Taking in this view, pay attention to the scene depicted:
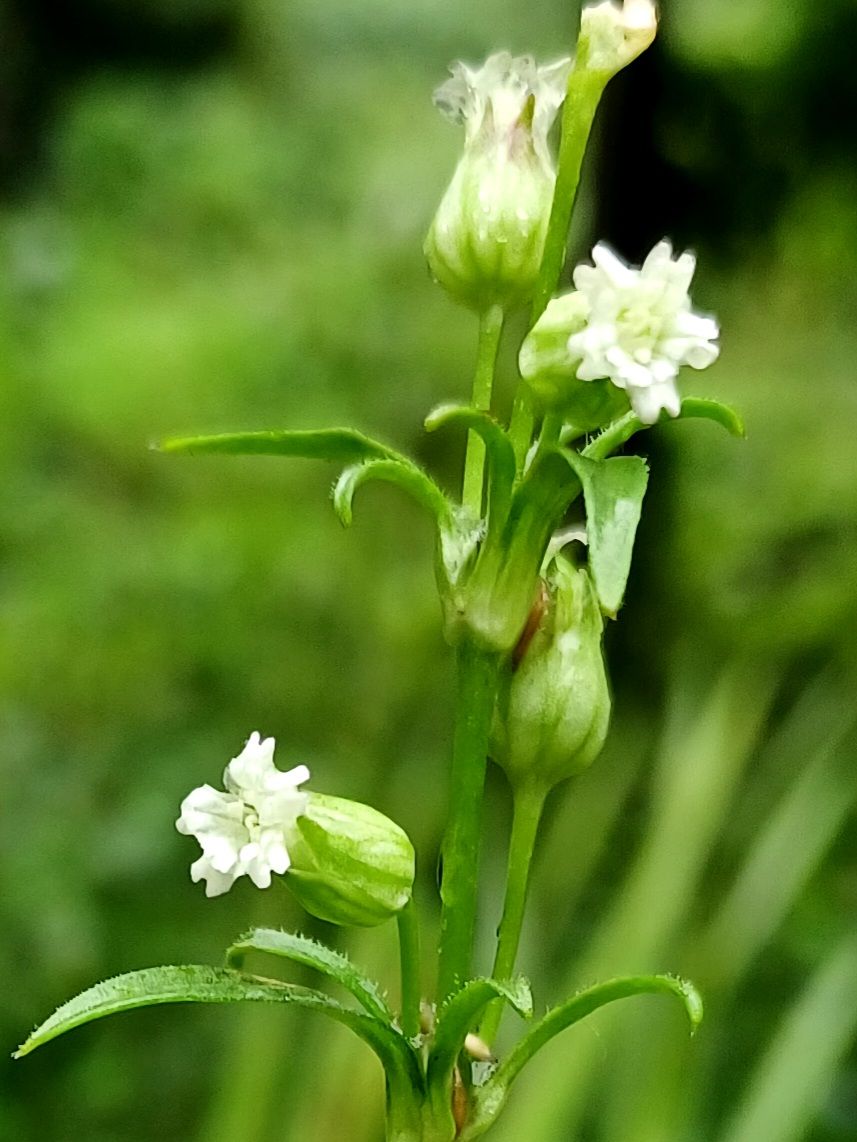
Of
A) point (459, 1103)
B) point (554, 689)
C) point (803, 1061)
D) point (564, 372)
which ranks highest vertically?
point (564, 372)

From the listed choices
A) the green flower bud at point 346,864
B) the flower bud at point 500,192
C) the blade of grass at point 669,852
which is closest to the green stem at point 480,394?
the flower bud at point 500,192

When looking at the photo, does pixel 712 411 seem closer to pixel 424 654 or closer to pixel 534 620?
pixel 534 620

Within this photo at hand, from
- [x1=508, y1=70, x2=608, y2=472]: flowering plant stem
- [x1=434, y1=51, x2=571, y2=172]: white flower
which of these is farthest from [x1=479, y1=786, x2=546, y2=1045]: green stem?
[x1=434, y1=51, x2=571, y2=172]: white flower

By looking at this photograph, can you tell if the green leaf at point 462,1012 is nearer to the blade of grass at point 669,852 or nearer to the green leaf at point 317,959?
the green leaf at point 317,959

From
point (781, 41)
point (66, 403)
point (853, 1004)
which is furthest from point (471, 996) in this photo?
point (66, 403)

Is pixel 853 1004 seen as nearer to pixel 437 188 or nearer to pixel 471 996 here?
pixel 471 996

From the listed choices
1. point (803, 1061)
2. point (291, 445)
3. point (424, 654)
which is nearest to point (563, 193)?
point (291, 445)
